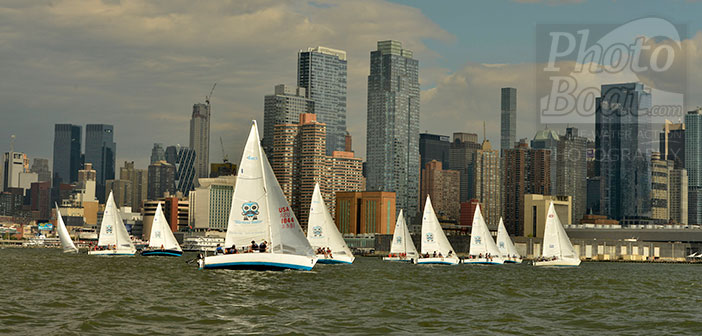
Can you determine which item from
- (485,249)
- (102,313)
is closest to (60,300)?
(102,313)

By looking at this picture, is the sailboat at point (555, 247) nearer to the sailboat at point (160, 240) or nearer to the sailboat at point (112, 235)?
the sailboat at point (160, 240)

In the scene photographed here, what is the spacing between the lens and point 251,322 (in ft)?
119

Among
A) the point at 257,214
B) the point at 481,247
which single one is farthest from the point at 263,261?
the point at 481,247

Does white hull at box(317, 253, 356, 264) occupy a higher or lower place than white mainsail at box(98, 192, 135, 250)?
lower

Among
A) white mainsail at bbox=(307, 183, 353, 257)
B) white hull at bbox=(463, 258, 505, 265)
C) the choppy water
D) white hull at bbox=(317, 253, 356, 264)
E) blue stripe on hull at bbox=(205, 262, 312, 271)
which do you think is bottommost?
white hull at bbox=(463, 258, 505, 265)

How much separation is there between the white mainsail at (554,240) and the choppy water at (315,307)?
2184 inches

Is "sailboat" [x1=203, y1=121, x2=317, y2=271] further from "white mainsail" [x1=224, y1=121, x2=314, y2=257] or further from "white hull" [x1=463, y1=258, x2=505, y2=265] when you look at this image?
"white hull" [x1=463, y1=258, x2=505, y2=265]

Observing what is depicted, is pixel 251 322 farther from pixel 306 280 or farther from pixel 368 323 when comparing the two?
pixel 306 280

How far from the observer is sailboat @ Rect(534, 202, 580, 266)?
119 metres

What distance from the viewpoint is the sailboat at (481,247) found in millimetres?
122875

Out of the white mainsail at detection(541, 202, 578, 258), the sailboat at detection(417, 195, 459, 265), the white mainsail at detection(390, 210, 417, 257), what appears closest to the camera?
the sailboat at detection(417, 195, 459, 265)

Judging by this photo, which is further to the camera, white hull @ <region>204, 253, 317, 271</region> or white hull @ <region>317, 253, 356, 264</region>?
white hull @ <region>317, 253, 356, 264</region>

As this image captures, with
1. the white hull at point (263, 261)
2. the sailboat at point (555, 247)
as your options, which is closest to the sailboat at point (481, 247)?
the sailboat at point (555, 247)

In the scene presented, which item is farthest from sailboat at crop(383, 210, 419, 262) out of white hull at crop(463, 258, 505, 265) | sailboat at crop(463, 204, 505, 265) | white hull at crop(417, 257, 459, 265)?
white hull at crop(417, 257, 459, 265)
